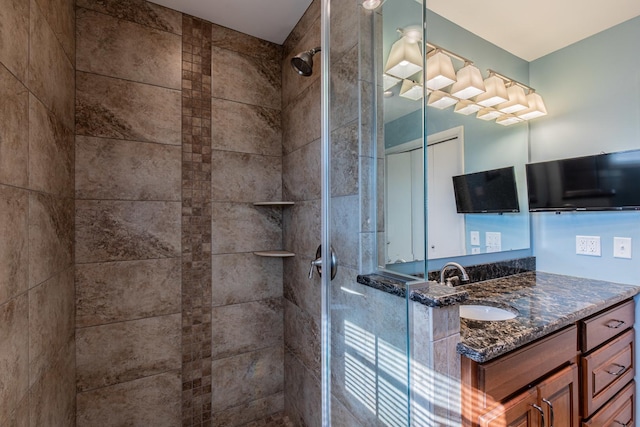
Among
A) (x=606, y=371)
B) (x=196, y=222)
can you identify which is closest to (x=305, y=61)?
(x=196, y=222)

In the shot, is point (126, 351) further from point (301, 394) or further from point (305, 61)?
point (305, 61)

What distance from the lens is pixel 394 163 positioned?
3.37 ft

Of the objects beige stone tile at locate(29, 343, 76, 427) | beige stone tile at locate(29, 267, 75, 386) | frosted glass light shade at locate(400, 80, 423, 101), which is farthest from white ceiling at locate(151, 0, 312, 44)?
beige stone tile at locate(29, 343, 76, 427)

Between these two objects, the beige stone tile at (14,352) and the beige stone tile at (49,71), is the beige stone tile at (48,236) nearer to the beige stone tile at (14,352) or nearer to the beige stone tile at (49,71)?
the beige stone tile at (14,352)

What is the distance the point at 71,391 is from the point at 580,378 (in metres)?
2.36

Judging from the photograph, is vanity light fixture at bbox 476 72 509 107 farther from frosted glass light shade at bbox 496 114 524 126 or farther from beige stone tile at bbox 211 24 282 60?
beige stone tile at bbox 211 24 282 60

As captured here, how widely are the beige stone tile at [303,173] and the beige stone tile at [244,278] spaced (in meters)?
0.51

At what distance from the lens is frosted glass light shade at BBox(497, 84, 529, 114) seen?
183 centimetres

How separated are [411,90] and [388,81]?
0.15 m

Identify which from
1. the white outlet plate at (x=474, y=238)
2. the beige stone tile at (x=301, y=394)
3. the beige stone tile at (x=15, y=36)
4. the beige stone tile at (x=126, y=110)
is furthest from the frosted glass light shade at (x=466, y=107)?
the beige stone tile at (x=15, y=36)

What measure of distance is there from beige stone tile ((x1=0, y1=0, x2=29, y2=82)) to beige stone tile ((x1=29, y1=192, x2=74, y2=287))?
419 mm

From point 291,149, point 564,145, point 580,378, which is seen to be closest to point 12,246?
point 291,149

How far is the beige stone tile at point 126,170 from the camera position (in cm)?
143

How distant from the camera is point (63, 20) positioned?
124cm
